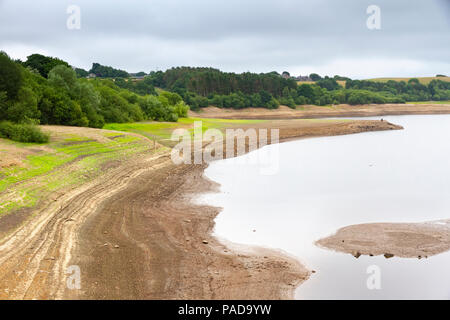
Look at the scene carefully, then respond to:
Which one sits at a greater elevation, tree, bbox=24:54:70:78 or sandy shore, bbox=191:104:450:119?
tree, bbox=24:54:70:78

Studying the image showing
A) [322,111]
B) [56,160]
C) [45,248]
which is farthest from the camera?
[322,111]

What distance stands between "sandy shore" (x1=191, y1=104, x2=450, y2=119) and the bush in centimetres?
8256

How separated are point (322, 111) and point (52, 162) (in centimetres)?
11422

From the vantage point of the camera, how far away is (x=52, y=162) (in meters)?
26.8

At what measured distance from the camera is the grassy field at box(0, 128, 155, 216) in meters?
19.9

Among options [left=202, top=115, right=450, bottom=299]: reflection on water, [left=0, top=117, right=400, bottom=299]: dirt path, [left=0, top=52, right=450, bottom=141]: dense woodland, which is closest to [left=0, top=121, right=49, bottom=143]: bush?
[left=0, top=52, right=450, bottom=141]: dense woodland

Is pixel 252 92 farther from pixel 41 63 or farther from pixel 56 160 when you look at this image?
pixel 56 160

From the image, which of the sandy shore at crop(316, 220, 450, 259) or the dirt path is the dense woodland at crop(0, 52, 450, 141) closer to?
the dirt path

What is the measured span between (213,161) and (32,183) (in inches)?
768


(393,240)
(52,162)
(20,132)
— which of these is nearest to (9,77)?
(20,132)
